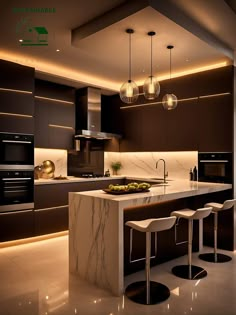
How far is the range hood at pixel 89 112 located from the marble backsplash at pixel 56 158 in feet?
1.66

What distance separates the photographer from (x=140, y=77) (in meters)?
5.58

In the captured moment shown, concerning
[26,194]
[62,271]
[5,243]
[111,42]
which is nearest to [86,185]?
[26,194]

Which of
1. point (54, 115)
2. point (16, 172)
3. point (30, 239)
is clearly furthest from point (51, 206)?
point (54, 115)

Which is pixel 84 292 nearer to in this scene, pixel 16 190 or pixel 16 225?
pixel 16 225

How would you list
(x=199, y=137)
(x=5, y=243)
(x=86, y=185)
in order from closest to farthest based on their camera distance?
(x=5, y=243) < (x=199, y=137) < (x=86, y=185)

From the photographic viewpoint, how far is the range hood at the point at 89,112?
18.8 ft

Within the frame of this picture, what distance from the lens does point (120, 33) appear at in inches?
131

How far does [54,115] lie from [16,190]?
65.7 inches

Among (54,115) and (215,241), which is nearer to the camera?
(215,241)

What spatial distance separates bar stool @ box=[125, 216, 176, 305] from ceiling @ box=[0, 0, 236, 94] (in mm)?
2101

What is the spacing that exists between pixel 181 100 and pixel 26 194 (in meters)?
3.11

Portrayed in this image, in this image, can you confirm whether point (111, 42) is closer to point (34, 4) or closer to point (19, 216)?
point (34, 4)

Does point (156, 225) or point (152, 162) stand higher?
point (152, 162)

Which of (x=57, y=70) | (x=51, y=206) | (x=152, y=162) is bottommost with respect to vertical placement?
(x=51, y=206)
